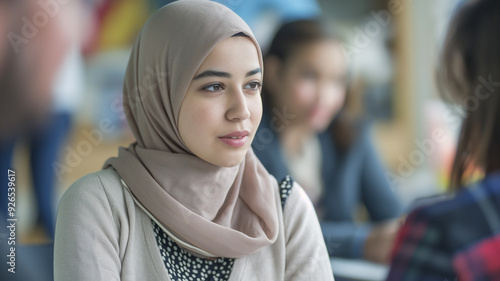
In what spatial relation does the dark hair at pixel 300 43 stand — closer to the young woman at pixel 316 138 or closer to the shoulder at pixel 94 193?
the young woman at pixel 316 138

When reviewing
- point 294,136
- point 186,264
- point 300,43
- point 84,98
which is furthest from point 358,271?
point 84,98

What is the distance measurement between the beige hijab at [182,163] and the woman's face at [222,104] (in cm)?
2

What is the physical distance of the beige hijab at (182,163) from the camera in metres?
0.84

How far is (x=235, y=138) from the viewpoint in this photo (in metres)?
0.85

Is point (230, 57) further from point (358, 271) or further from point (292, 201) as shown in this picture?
point (358, 271)

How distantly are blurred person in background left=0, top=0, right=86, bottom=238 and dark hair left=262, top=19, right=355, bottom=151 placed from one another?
29.3 inches

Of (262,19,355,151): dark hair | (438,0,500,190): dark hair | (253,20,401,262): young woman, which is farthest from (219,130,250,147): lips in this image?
(262,19,355,151): dark hair

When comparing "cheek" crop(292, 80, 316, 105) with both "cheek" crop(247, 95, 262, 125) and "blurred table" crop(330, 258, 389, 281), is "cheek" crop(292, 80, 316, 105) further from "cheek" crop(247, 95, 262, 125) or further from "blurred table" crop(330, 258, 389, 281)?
"cheek" crop(247, 95, 262, 125)

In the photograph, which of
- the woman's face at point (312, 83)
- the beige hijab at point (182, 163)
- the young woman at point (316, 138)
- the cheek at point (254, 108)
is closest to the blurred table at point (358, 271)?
the young woman at point (316, 138)

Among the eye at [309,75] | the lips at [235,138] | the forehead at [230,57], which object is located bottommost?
the lips at [235,138]

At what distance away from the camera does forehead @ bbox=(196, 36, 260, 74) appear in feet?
2.73

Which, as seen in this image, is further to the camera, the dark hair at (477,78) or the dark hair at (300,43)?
the dark hair at (300,43)

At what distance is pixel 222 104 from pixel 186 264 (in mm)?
252

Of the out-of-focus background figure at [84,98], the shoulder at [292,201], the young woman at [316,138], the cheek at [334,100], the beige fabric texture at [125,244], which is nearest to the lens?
the beige fabric texture at [125,244]
